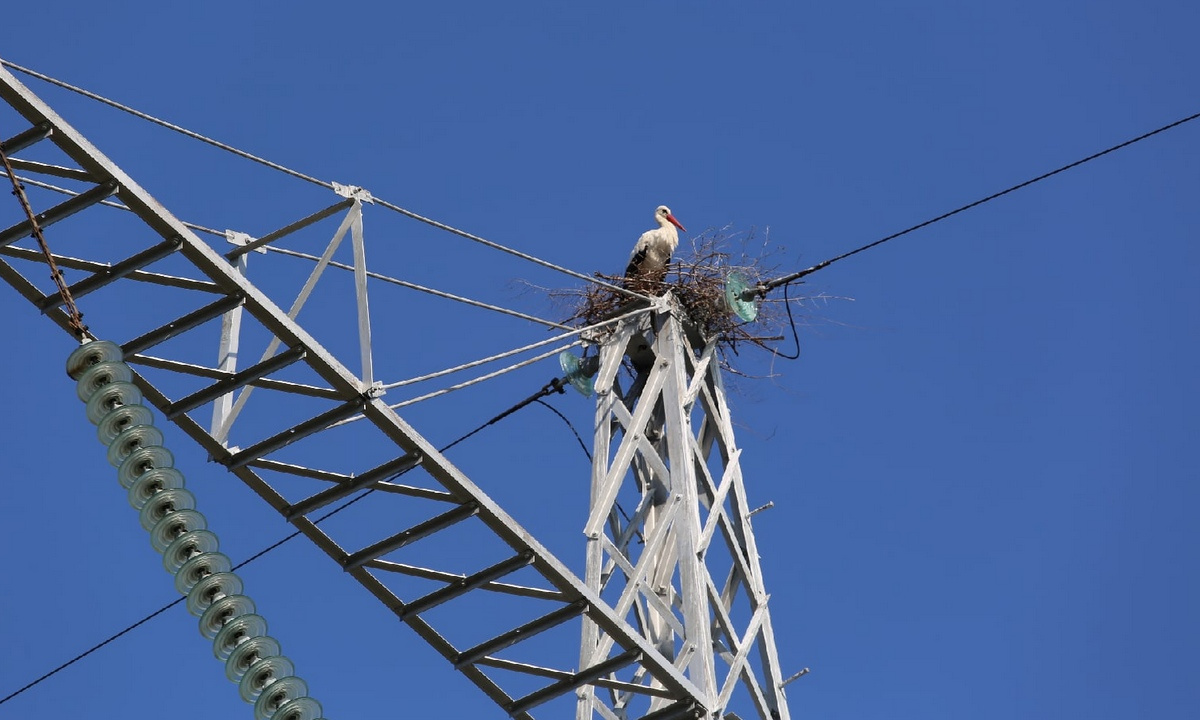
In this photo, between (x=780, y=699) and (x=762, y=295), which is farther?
(x=762, y=295)

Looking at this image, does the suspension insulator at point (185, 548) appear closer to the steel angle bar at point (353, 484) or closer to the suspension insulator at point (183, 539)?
the suspension insulator at point (183, 539)

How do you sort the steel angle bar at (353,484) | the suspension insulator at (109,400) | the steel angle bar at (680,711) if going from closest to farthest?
1. the suspension insulator at (109,400)
2. the steel angle bar at (353,484)
3. the steel angle bar at (680,711)

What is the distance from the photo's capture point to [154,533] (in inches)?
399

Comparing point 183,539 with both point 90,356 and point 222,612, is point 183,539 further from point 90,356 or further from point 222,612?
point 90,356

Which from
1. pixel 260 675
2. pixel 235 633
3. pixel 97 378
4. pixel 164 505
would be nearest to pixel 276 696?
pixel 260 675

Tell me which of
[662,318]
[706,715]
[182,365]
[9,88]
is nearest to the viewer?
[9,88]

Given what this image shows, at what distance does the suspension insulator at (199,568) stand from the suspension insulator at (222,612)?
13 centimetres

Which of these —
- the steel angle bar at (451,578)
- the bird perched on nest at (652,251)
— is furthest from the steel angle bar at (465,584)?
the bird perched on nest at (652,251)

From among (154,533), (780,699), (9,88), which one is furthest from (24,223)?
(780,699)

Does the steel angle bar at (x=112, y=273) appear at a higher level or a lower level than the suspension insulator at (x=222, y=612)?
higher

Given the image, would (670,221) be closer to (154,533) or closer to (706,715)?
(706,715)

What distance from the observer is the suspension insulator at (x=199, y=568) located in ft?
33.3

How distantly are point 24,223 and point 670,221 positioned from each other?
345 inches

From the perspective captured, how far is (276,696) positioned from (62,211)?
237cm
